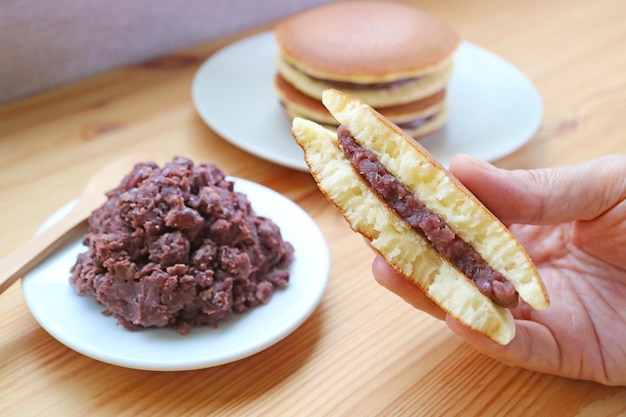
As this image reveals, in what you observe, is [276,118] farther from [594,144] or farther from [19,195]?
[594,144]

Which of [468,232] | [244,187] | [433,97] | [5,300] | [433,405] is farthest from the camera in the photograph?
[433,97]

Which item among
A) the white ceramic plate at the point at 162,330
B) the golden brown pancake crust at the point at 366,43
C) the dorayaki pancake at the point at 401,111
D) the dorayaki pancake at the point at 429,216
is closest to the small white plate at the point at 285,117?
the dorayaki pancake at the point at 401,111

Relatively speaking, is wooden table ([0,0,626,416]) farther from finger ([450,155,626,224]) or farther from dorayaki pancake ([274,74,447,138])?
finger ([450,155,626,224])

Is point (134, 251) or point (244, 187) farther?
point (244, 187)

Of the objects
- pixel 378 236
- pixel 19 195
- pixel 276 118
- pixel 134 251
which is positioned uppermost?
pixel 378 236

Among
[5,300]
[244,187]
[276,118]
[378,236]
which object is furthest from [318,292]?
[276,118]

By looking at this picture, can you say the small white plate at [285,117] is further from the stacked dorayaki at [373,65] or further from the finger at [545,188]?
the finger at [545,188]

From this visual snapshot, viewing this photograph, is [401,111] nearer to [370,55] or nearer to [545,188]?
[370,55]
